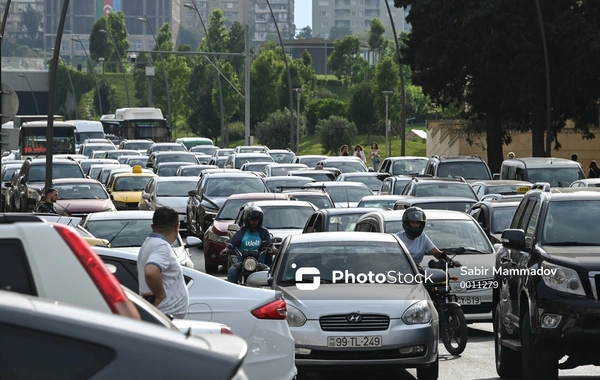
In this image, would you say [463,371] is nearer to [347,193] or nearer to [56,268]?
[56,268]

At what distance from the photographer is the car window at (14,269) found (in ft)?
18.1

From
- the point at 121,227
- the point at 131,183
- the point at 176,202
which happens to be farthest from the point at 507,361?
the point at 131,183

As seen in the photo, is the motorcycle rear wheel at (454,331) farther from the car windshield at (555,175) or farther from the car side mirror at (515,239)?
the car windshield at (555,175)

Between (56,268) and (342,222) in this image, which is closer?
(56,268)

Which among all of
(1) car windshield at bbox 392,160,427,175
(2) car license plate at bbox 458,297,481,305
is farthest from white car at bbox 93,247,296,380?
(1) car windshield at bbox 392,160,427,175

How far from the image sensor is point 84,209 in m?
31.0

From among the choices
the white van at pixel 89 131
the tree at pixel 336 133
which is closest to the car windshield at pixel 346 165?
the white van at pixel 89 131

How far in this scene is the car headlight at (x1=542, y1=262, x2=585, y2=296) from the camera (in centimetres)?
1108

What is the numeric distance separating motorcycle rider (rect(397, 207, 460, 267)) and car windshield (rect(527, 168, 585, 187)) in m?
16.7

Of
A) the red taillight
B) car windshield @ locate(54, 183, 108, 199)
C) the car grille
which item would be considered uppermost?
the red taillight

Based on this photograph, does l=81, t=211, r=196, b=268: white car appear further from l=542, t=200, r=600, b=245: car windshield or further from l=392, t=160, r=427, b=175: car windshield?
l=392, t=160, r=427, b=175: car windshield

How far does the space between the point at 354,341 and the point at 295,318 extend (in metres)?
0.56

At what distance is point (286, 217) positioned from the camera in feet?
82.1

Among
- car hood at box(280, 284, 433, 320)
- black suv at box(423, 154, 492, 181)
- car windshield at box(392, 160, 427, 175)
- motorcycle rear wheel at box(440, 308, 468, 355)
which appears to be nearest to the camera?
car hood at box(280, 284, 433, 320)
